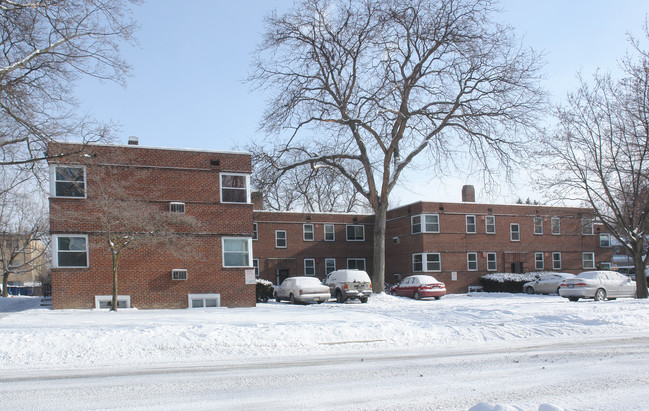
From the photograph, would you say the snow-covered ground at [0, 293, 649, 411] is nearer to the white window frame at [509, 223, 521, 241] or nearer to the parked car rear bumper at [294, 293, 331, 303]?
the parked car rear bumper at [294, 293, 331, 303]

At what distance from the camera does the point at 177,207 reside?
81.0 ft

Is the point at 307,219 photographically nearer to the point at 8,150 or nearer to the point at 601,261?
the point at 601,261

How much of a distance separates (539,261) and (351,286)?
2053 cm

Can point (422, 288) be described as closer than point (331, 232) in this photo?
Yes

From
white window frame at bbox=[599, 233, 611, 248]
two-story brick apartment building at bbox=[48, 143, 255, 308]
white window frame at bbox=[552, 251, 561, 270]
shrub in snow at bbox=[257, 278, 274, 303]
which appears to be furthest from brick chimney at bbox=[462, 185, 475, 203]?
two-story brick apartment building at bbox=[48, 143, 255, 308]

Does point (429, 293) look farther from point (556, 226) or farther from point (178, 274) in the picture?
point (556, 226)

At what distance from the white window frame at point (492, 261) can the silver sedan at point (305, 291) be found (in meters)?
16.8

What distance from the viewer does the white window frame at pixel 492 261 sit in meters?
41.9

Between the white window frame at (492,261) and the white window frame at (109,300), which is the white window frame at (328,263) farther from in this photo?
the white window frame at (109,300)

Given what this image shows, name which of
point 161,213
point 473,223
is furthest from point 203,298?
point 473,223

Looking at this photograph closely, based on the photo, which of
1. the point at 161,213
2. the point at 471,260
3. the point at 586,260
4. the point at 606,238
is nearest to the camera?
the point at 161,213

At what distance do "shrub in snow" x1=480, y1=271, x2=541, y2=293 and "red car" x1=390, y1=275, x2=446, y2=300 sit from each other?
8.00 meters

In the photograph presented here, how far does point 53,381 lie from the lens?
875 centimetres

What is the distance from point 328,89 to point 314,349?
19558mm
